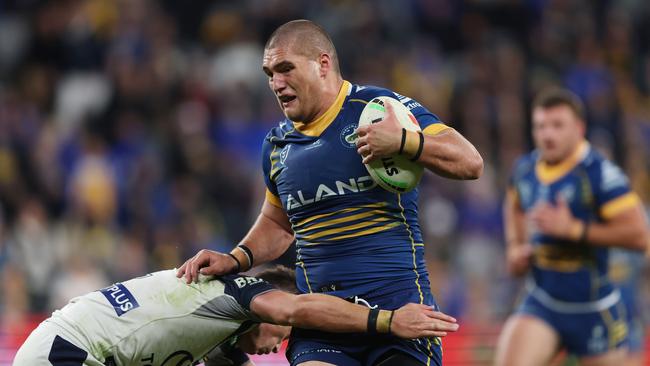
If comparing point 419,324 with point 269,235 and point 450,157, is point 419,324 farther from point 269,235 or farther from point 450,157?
point 269,235

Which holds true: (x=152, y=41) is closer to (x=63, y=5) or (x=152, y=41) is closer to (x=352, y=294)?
(x=63, y=5)

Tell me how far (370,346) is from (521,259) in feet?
10.3

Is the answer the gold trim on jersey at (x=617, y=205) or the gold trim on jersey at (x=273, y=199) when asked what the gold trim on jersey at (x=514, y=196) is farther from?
the gold trim on jersey at (x=273, y=199)

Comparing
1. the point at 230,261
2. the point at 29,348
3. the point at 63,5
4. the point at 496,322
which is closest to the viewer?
the point at 29,348

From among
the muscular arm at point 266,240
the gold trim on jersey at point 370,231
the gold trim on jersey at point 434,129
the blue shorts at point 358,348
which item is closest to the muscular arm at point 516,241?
the muscular arm at point 266,240

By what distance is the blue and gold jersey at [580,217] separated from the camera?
8594 mm

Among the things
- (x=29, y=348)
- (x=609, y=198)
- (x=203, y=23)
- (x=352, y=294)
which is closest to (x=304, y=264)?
(x=352, y=294)

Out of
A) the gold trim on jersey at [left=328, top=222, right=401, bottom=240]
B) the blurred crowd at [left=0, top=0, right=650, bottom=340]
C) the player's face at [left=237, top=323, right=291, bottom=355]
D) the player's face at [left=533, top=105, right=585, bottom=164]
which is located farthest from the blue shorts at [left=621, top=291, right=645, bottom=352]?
the blurred crowd at [left=0, top=0, right=650, bottom=340]

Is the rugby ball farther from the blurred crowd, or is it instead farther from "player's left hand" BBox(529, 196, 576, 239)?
the blurred crowd

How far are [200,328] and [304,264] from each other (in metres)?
0.63

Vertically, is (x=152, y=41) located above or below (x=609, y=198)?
above

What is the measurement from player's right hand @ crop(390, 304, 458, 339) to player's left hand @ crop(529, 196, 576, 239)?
9.69 ft

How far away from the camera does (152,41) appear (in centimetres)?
1523

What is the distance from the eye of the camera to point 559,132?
28.9 feet
